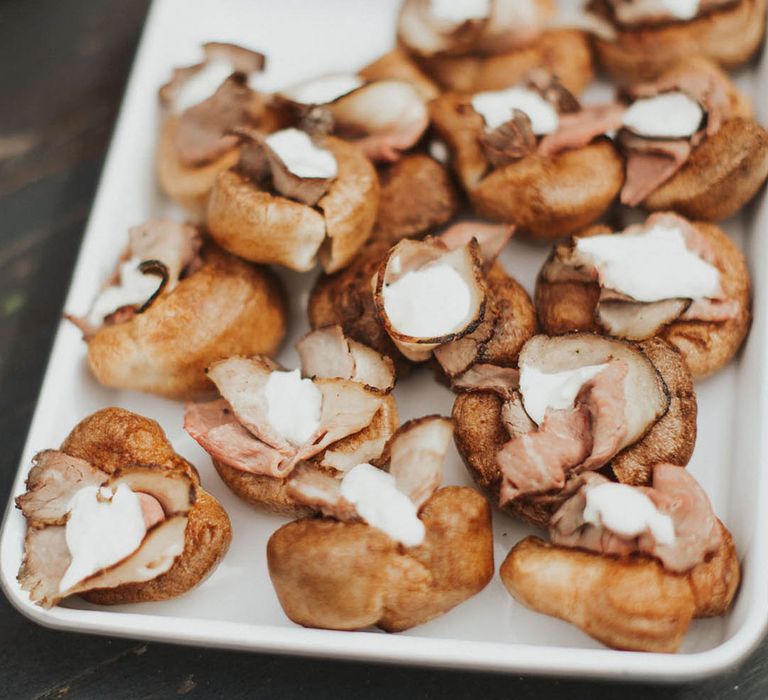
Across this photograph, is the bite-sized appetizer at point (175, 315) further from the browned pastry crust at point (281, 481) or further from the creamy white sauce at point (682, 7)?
the creamy white sauce at point (682, 7)

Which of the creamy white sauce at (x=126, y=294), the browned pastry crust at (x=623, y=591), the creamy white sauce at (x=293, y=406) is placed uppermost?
the creamy white sauce at (x=126, y=294)

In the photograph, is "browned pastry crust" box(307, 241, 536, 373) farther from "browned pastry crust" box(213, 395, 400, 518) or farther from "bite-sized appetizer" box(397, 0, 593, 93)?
"bite-sized appetizer" box(397, 0, 593, 93)

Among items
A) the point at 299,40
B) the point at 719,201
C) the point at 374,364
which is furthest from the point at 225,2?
the point at 719,201

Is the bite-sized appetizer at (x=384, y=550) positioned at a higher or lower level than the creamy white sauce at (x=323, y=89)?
lower

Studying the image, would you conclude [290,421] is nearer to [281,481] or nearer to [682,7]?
[281,481]

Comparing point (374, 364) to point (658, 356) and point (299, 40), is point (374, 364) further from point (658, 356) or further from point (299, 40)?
point (299, 40)

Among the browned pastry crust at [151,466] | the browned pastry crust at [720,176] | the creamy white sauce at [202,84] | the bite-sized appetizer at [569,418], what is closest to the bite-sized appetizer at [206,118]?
the creamy white sauce at [202,84]

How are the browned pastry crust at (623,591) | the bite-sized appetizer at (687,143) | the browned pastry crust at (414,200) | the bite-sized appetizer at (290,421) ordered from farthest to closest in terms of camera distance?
the browned pastry crust at (414,200)
the bite-sized appetizer at (687,143)
the bite-sized appetizer at (290,421)
the browned pastry crust at (623,591)
